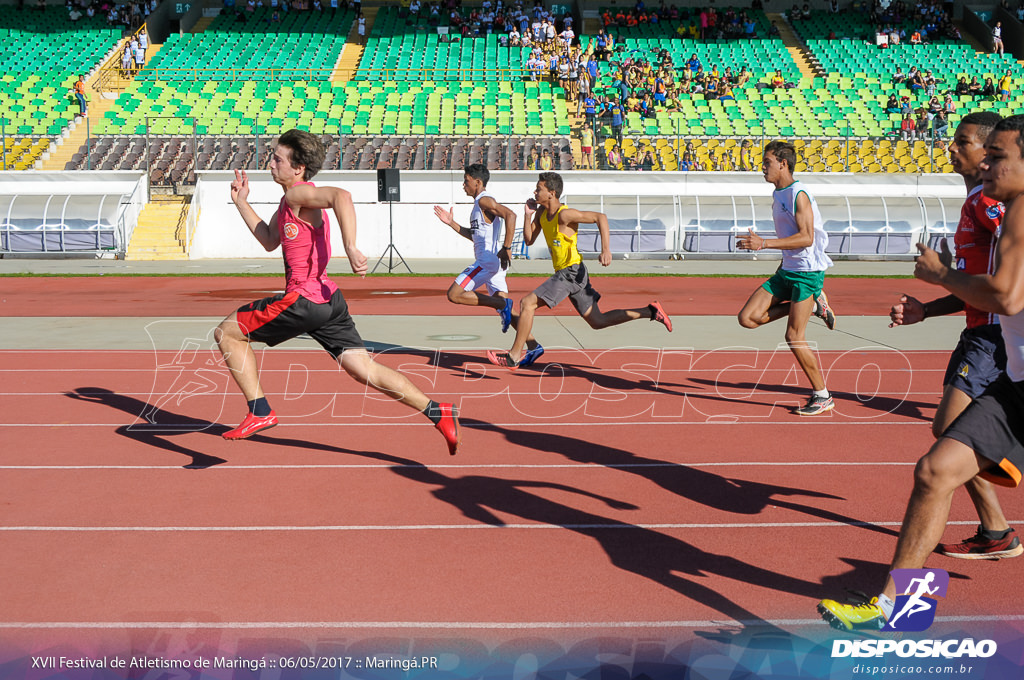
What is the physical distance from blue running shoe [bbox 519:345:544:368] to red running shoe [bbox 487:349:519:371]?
12cm

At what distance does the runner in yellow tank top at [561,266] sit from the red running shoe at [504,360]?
1cm

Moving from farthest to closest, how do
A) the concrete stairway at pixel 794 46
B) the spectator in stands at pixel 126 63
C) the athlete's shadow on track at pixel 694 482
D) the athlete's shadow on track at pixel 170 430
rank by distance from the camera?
the concrete stairway at pixel 794 46 < the spectator in stands at pixel 126 63 < the athlete's shadow on track at pixel 170 430 < the athlete's shadow on track at pixel 694 482

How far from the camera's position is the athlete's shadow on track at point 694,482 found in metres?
5.73

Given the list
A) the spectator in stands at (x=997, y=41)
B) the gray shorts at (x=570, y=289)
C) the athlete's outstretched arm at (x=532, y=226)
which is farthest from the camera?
the spectator in stands at (x=997, y=41)

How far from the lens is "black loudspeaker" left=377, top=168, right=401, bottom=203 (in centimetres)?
2611

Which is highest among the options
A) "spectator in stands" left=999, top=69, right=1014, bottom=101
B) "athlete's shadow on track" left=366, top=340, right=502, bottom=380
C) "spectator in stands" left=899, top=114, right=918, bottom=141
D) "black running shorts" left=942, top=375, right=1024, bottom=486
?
"spectator in stands" left=999, top=69, right=1014, bottom=101

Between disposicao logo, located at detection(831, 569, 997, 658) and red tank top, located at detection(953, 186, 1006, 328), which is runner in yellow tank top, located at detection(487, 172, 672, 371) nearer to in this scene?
red tank top, located at detection(953, 186, 1006, 328)

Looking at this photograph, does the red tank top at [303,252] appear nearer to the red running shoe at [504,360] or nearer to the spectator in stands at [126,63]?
the red running shoe at [504,360]

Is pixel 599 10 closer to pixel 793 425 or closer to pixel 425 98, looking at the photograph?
pixel 425 98

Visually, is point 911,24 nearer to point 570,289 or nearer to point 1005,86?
point 1005,86

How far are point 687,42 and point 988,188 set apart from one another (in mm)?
42363

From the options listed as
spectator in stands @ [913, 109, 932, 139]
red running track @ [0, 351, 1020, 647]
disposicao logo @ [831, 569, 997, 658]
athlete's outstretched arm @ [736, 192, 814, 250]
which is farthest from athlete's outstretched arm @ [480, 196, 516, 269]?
spectator in stands @ [913, 109, 932, 139]

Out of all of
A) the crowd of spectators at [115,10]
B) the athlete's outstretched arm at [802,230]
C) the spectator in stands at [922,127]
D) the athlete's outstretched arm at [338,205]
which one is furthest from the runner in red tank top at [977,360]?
the crowd of spectators at [115,10]

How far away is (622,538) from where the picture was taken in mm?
5199
